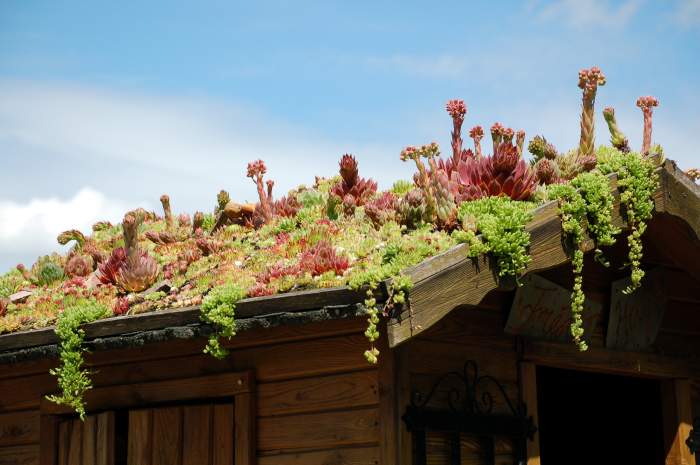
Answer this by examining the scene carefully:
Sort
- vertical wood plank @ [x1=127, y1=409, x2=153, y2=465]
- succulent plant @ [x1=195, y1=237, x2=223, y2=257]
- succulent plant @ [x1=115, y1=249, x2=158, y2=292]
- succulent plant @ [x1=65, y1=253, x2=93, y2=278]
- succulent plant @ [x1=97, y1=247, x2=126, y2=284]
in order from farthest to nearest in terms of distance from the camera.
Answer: succulent plant @ [x1=65, y1=253, x2=93, y2=278] < succulent plant @ [x1=195, y1=237, x2=223, y2=257] < succulent plant @ [x1=97, y1=247, x2=126, y2=284] < succulent plant @ [x1=115, y1=249, x2=158, y2=292] < vertical wood plank @ [x1=127, y1=409, x2=153, y2=465]

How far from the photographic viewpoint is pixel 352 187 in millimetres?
9500

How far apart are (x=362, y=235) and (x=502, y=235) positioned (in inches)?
60.9

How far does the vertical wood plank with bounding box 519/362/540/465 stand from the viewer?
7.60 m

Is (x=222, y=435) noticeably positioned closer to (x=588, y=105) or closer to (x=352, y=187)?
(x=352, y=187)

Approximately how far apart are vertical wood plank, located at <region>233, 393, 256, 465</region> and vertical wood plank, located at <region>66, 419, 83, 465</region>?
1448mm

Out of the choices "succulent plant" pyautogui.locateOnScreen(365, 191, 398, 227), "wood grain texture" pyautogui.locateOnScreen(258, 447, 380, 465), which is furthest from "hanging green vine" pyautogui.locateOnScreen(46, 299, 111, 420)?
"succulent plant" pyautogui.locateOnScreen(365, 191, 398, 227)

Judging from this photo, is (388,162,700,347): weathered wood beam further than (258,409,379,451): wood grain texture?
No

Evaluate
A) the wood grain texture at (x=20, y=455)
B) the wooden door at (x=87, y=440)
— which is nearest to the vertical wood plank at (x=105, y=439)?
the wooden door at (x=87, y=440)

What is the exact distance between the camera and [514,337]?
7.73m

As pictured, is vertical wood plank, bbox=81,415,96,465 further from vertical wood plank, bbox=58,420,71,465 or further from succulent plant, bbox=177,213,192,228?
succulent plant, bbox=177,213,192,228

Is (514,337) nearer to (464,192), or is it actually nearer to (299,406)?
(464,192)

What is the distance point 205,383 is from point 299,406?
0.82 meters

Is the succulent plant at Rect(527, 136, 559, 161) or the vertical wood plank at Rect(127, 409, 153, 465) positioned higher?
the succulent plant at Rect(527, 136, 559, 161)

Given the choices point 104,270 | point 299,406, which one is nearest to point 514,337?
point 299,406
